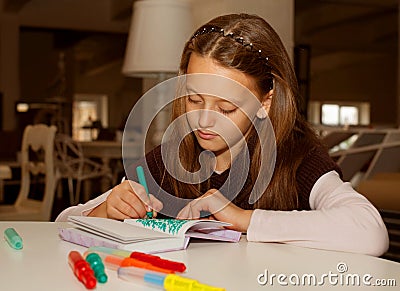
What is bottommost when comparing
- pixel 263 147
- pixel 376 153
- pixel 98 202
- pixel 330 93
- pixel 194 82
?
pixel 330 93

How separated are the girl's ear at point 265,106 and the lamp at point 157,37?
1498 mm

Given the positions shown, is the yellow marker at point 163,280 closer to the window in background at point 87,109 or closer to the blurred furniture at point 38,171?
the blurred furniture at point 38,171

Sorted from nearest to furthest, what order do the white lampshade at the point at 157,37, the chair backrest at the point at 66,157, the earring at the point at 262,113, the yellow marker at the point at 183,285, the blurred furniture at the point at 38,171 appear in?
the yellow marker at the point at 183,285, the earring at the point at 262,113, the blurred furniture at the point at 38,171, the white lampshade at the point at 157,37, the chair backrest at the point at 66,157

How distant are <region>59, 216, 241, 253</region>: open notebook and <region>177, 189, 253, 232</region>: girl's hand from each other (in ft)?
0.11

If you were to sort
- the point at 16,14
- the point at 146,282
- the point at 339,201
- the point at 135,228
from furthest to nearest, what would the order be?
the point at 16,14, the point at 339,201, the point at 135,228, the point at 146,282

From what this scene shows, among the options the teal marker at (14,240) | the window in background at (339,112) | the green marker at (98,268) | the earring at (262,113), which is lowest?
the window in background at (339,112)

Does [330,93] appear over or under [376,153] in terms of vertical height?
under

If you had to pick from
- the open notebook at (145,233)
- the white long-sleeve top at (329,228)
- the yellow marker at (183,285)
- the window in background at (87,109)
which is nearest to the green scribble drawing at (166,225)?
the open notebook at (145,233)

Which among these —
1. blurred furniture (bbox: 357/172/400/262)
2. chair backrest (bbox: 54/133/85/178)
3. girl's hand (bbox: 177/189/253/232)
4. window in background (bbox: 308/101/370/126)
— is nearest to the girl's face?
girl's hand (bbox: 177/189/253/232)

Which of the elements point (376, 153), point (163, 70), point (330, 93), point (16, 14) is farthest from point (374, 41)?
point (163, 70)

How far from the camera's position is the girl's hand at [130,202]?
1022mm

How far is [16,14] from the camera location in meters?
9.38

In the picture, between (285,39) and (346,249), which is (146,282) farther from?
(285,39)

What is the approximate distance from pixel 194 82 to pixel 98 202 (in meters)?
0.27
